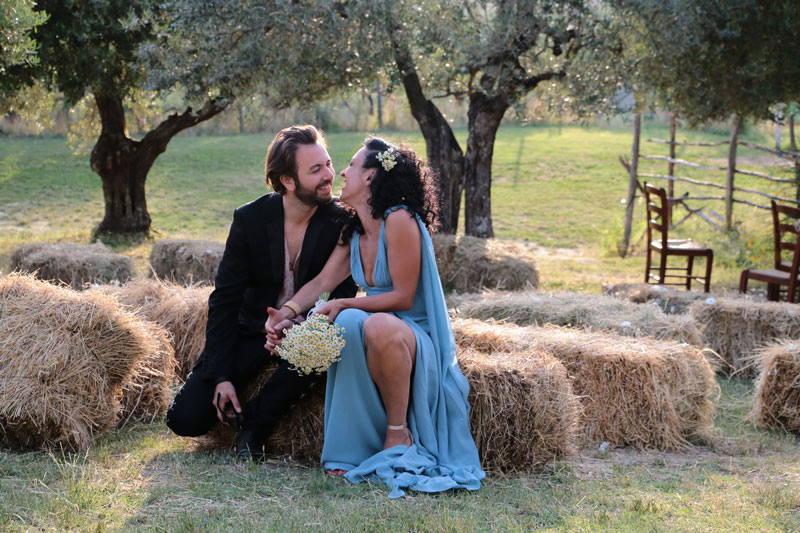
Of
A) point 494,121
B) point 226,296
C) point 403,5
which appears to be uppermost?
point 403,5

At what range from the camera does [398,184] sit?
389cm

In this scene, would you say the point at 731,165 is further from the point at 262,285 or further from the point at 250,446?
the point at 250,446

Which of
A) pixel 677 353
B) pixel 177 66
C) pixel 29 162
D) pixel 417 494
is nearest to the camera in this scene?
pixel 417 494

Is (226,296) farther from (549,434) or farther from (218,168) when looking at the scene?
(218,168)

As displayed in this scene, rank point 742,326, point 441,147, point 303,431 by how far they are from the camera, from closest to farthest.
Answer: point 303,431 < point 742,326 < point 441,147

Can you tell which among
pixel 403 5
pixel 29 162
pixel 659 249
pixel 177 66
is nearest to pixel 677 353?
pixel 659 249

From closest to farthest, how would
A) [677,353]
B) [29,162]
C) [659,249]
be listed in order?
1. [677,353]
2. [659,249]
3. [29,162]

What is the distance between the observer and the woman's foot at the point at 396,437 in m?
3.71

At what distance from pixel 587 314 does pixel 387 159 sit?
2324 millimetres

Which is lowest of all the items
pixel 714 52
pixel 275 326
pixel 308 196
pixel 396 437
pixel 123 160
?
pixel 396 437

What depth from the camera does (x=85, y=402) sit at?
13.2ft

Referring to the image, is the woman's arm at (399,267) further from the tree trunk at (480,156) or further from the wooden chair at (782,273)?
the tree trunk at (480,156)

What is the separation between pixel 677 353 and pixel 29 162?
65.9ft

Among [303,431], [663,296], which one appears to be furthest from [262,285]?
[663,296]
